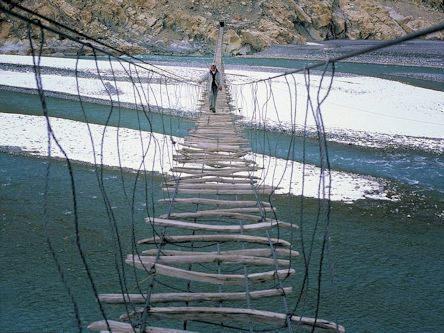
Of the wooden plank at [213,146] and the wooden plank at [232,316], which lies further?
the wooden plank at [213,146]

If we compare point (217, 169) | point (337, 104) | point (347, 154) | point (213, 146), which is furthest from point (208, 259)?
point (337, 104)

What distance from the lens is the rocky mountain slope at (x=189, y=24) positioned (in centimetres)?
4781

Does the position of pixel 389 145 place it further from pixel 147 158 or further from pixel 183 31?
pixel 183 31

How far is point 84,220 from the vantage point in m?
5.43

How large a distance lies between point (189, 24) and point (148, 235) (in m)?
57.2

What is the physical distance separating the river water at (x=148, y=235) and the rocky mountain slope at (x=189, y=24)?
37.8 meters

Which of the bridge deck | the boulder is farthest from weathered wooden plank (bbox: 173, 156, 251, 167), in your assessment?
the boulder

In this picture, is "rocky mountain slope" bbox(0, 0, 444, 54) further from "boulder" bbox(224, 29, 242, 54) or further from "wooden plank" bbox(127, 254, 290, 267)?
"wooden plank" bbox(127, 254, 290, 267)

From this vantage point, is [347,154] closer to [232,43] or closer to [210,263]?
[210,263]

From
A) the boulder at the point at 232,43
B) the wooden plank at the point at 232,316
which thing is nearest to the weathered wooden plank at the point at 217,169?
the wooden plank at the point at 232,316

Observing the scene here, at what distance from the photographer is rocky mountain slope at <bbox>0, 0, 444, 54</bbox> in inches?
1882

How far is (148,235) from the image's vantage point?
16.6ft

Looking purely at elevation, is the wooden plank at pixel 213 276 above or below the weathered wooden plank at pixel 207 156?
below

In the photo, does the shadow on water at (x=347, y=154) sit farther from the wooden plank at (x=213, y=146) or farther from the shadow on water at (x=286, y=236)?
the shadow on water at (x=286, y=236)
